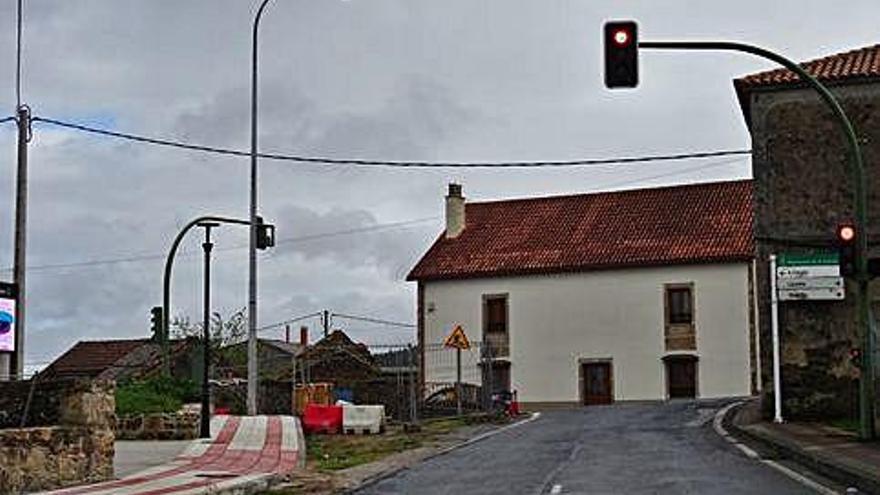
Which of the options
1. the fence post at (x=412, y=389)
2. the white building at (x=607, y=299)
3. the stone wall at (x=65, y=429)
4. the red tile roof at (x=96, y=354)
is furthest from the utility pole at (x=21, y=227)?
the red tile roof at (x=96, y=354)

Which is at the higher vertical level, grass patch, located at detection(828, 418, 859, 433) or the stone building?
the stone building

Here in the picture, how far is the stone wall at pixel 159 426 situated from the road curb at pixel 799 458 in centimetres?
1090

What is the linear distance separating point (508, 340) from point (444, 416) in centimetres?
2007

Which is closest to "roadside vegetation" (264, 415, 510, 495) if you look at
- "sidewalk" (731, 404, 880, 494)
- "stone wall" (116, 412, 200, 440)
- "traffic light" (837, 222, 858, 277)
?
"stone wall" (116, 412, 200, 440)

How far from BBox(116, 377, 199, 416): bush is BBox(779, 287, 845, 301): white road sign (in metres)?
13.4

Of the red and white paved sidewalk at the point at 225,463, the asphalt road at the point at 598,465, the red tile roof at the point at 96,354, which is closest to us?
the asphalt road at the point at 598,465

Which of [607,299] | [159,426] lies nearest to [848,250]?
[159,426]

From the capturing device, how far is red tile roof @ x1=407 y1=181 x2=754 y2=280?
5466 centimetres

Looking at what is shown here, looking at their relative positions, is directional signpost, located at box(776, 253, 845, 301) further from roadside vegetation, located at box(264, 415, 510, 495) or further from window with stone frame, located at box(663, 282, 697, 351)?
window with stone frame, located at box(663, 282, 697, 351)

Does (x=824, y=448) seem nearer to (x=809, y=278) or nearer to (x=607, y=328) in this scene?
(x=809, y=278)

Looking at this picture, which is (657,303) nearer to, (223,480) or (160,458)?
(160,458)

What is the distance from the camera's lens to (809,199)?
30.3m

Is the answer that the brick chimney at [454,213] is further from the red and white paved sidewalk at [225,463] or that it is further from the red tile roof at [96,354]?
the red and white paved sidewalk at [225,463]

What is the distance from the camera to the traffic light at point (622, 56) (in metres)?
18.6
